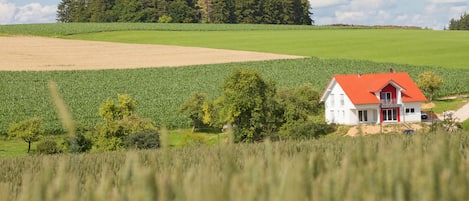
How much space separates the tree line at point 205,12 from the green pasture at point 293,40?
844 inches

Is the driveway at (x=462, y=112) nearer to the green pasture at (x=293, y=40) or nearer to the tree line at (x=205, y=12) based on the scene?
the green pasture at (x=293, y=40)

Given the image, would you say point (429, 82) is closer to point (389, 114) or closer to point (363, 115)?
point (389, 114)

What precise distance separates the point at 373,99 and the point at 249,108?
1021cm

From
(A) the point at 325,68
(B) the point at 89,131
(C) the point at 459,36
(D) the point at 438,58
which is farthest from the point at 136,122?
(C) the point at 459,36

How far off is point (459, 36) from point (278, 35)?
24.0 m

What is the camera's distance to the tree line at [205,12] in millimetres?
136750

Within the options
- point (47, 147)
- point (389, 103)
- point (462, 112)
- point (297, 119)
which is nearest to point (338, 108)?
point (389, 103)

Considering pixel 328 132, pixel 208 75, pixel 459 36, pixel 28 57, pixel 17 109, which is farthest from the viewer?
pixel 459 36

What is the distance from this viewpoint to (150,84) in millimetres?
60625

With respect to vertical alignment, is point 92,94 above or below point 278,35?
below

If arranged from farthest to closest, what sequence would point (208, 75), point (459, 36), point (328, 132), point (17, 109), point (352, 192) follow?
point (459, 36)
point (208, 75)
point (17, 109)
point (328, 132)
point (352, 192)

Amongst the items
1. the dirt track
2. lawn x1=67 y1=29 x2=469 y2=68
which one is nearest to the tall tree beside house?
lawn x1=67 y1=29 x2=469 y2=68

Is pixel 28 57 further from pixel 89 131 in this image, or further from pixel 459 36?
pixel 459 36

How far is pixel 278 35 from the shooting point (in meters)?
98.6
